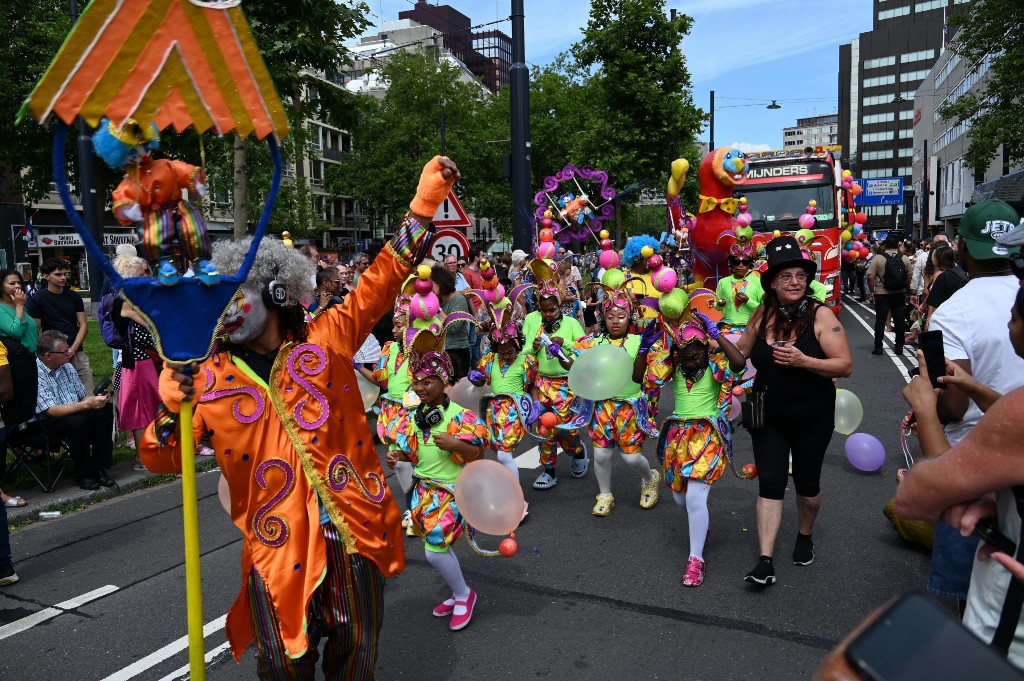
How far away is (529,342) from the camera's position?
20.0 feet

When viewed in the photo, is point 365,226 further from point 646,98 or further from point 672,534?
point 672,534

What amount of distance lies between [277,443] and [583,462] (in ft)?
14.6

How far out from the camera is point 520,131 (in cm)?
1073

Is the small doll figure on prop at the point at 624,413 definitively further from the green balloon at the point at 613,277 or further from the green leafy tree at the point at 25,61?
the green leafy tree at the point at 25,61

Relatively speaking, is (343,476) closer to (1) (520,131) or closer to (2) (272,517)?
(2) (272,517)

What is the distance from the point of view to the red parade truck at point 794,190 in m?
15.1

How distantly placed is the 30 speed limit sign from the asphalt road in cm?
334

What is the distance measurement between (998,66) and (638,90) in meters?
8.77

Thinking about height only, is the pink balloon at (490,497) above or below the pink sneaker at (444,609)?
above

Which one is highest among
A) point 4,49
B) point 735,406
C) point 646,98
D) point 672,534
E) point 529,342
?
point 4,49

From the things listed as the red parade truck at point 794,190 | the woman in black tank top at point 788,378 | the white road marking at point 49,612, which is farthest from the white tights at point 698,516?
the red parade truck at point 794,190

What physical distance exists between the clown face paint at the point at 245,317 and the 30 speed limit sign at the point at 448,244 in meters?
5.83

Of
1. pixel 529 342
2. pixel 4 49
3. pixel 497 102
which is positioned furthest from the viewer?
pixel 497 102

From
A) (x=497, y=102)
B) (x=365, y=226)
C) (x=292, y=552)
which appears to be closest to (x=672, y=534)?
(x=292, y=552)
